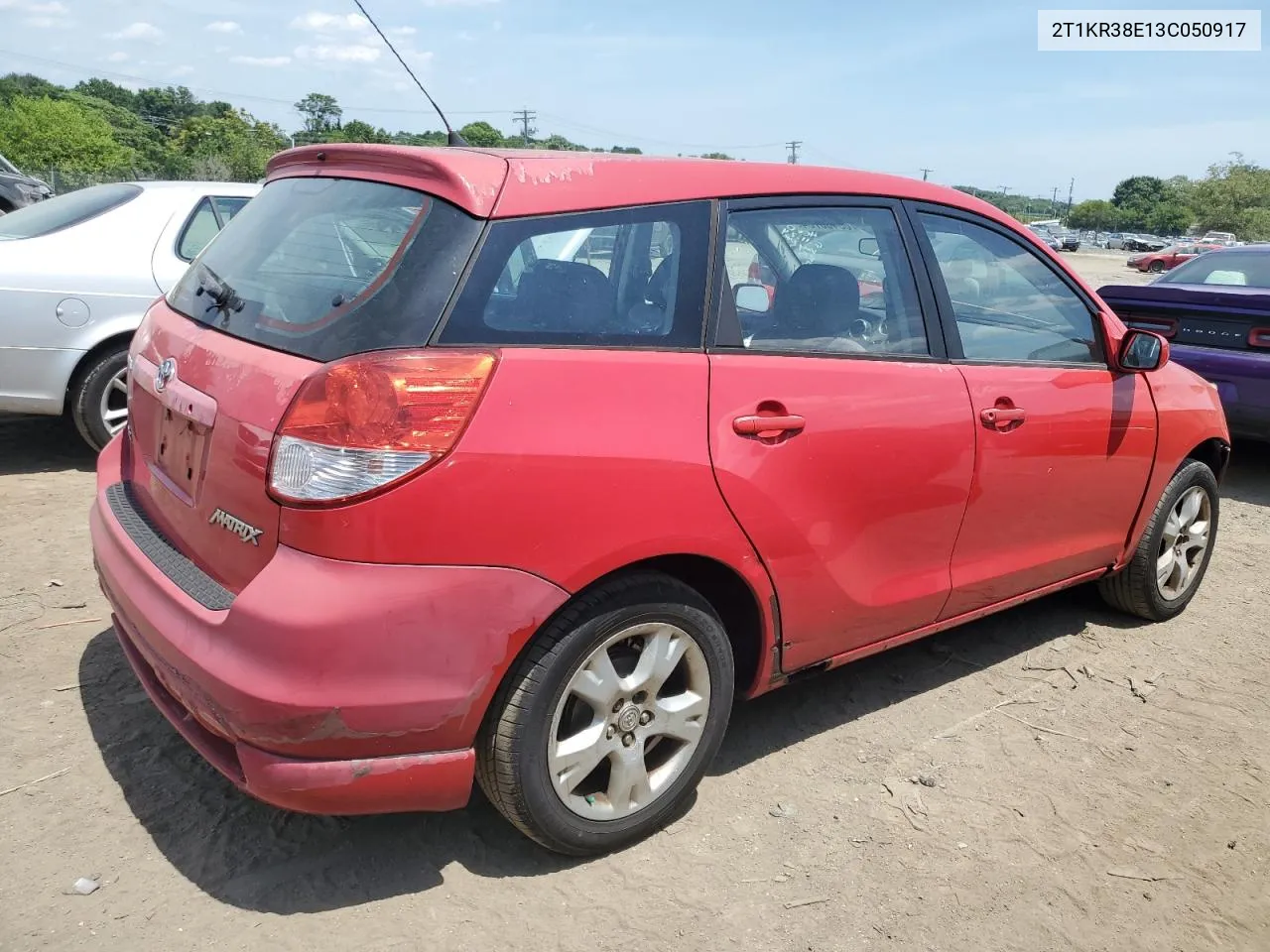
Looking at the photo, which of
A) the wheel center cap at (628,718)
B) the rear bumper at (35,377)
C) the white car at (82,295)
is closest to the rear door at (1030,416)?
the wheel center cap at (628,718)

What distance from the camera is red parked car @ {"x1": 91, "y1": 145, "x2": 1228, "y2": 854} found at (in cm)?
207

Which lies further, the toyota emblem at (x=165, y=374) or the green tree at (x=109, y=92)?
Answer: the green tree at (x=109, y=92)

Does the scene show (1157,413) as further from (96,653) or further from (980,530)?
(96,653)

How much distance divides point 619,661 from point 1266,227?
7126 centimetres

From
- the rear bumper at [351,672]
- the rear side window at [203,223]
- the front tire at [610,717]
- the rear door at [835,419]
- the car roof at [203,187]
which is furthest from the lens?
the car roof at [203,187]

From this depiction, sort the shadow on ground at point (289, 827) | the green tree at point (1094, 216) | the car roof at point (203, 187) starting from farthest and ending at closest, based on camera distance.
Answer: the green tree at point (1094, 216) < the car roof at point (203, 187) < the shadow on ground at point (289, 827)

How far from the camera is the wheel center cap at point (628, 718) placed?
8.12 ft

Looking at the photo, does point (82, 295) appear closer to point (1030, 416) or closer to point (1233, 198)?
point (1030, 416)

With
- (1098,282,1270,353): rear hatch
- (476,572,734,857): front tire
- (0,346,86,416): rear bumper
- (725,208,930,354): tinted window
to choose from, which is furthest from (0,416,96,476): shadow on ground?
(1098,282,1270,353): rear hatch

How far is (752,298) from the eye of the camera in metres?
2.68

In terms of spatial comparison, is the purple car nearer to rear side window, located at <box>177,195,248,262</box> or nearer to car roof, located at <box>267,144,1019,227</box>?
car roof, located at <box>267,144,1019,227</box>

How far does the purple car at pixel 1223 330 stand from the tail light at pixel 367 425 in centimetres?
517

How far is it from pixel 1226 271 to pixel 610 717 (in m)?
6.98

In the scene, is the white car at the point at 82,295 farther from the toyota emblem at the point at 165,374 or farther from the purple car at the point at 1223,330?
the purple car at the point at 1223,330
